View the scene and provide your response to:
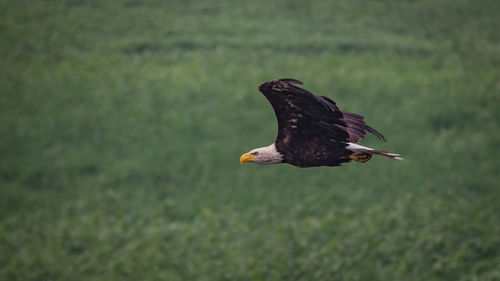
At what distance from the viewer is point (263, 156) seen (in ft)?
12.7

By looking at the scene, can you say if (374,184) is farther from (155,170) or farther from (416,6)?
(416,6)

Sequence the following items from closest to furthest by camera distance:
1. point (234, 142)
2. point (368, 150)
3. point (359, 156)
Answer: point (368, 150) → point (359, 156) → point (234, 142)

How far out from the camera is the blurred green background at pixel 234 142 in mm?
18047

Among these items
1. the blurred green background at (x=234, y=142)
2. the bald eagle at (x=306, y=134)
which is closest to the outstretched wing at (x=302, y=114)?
the bald eagle at (x=306, y=134)

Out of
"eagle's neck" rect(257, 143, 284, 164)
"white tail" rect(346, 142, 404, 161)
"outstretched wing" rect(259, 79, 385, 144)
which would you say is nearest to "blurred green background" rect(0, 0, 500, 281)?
"outstretched wing" rect(259, 79, 385, 144)

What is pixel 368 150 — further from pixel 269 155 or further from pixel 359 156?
pixel 269 155

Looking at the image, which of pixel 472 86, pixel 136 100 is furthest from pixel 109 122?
pixel 472 86

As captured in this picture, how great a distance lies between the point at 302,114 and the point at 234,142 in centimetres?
2103

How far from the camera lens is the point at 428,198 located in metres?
21.5

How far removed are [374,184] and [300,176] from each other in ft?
8.61

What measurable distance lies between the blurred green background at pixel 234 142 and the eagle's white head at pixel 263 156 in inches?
521

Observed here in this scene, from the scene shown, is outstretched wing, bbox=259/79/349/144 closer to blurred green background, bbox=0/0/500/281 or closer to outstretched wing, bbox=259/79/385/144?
outstretched wing, bbox=259/79/385/144

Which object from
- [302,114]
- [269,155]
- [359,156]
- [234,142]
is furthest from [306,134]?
[234,142]

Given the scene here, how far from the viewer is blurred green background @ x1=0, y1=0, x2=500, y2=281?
59.2 feet
